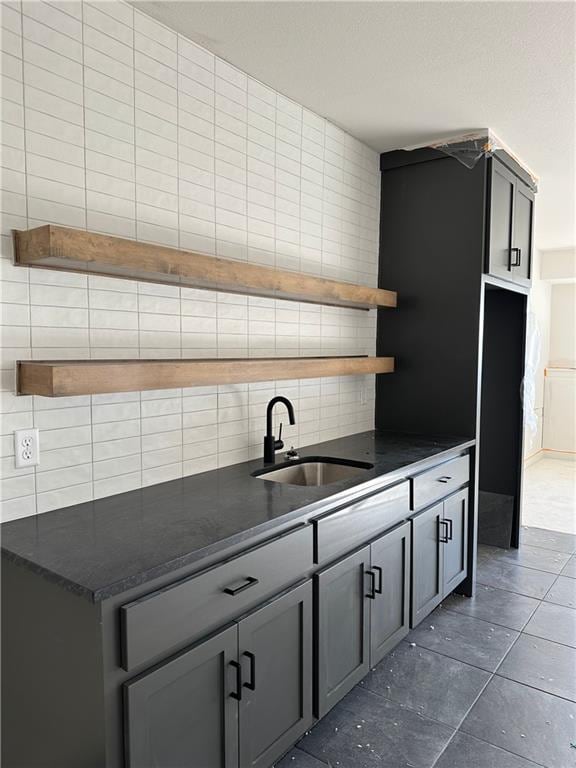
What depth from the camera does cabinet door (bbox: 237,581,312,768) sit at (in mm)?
1633

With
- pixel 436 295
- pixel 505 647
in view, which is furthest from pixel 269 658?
pixel 436 295

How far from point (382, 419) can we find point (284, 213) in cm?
146

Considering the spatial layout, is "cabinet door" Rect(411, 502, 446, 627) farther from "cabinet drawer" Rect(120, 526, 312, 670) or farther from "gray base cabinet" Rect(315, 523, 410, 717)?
"cabinet drawer" Rect(120, 526, 312, 670)

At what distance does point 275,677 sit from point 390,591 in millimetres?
819

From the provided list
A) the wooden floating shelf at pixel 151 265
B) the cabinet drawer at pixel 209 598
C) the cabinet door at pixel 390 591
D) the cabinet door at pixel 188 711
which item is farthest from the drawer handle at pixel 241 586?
the wooden floating shelf at pixel 151 265

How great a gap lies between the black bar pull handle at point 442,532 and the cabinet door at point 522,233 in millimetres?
1663

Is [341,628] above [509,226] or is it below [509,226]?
below

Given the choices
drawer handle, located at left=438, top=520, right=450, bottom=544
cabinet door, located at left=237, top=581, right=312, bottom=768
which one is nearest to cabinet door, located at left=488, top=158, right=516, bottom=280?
drawer handle, located at left=438, top=520, right=450, bottom=544

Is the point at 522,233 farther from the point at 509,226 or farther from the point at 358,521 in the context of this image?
the point at 358,521

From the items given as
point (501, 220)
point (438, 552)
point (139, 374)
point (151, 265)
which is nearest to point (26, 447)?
point (139, 374)

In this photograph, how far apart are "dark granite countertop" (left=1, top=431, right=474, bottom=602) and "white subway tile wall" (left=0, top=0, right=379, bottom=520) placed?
4.2 inches

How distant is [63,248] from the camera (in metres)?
1.59

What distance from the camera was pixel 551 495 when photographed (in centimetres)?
542

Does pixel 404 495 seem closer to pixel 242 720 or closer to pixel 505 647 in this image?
pixel 505 647
